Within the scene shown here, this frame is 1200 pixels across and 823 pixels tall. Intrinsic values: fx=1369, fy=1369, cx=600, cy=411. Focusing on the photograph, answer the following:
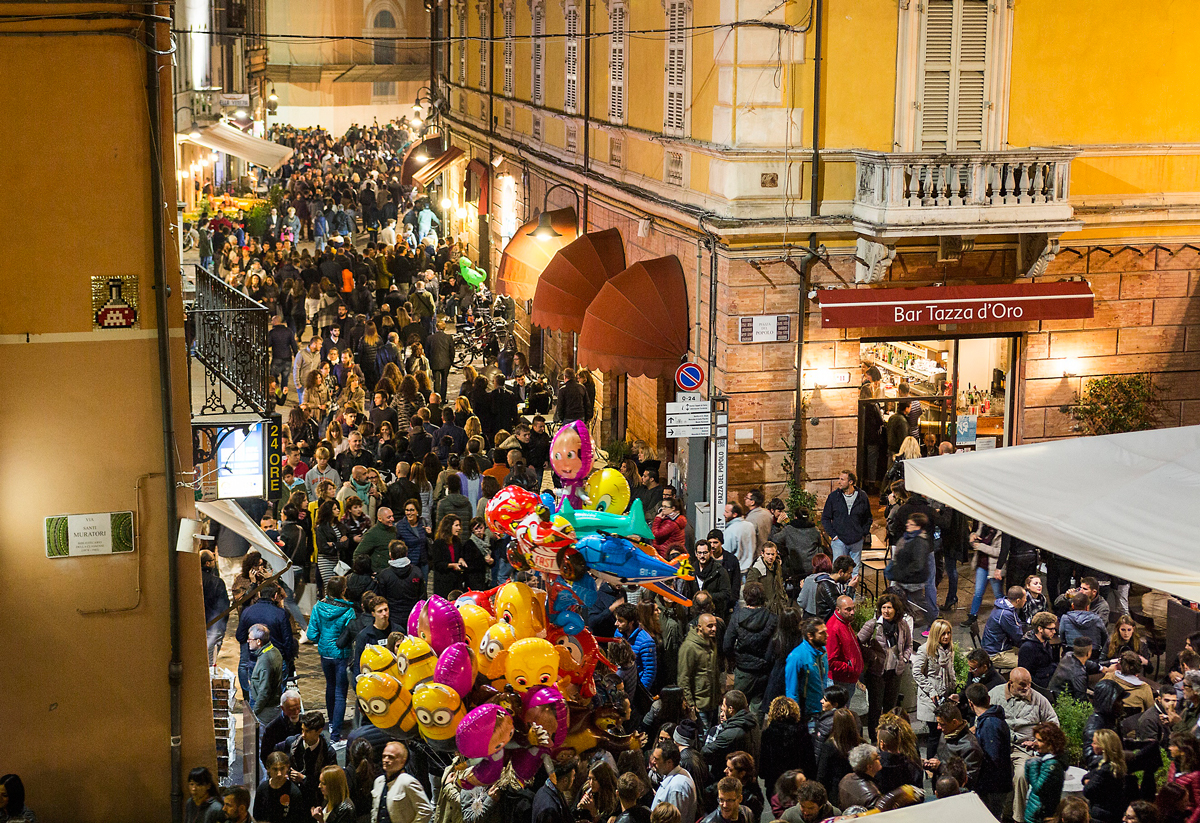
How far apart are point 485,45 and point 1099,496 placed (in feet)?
79.4

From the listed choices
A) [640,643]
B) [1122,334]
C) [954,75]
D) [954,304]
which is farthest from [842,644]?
[1122,334]

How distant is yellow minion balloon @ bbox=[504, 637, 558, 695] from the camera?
970 cm

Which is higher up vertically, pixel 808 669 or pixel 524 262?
pixel 524 262

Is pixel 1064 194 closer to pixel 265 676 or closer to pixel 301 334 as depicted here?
pixel 265 676

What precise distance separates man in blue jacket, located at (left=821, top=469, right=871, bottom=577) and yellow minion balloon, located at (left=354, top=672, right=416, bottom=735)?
615cm

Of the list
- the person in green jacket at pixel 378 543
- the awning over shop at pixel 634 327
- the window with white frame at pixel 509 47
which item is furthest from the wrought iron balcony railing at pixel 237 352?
the window with white frame at pixel 509 47

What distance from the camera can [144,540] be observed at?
10.0 m

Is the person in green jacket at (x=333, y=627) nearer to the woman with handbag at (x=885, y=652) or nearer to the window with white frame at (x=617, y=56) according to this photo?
the woman with handbag at (x=885, y=652)

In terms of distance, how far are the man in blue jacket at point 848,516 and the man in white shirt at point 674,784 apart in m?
6.02

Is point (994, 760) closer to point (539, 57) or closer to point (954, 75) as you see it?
point (954, 75)

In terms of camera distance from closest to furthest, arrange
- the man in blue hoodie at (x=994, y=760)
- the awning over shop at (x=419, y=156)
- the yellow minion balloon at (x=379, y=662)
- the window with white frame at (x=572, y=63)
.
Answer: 1. the man in blue hoodie at (x=994, y=760)
2. the yellow minion balloon at (x=379, y=662)
3. the window with white frame at (x=572, y=63)
4. the awning over shop at (x=419, y=156)

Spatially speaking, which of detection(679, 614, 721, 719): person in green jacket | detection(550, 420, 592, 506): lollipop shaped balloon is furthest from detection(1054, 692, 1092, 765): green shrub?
detection(550, 420, 592, 506): lollipop shaped balloon

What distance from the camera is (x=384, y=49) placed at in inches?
2544

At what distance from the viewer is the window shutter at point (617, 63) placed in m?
20.3
